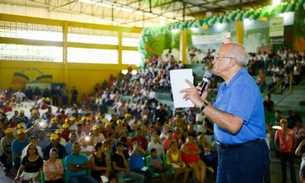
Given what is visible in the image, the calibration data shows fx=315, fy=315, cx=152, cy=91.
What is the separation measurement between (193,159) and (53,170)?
3.04 m

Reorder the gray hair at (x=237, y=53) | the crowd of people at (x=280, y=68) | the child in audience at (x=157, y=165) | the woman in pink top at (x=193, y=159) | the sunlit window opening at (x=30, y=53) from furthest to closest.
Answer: the sunlit window opening at (x=30, y=53)
the crowd of people at (x=280, y=68)
the woman in pink top at (x=193, y=159)
the child in audience at (x=157, y=165)
the gray hair at (x=237, y=53)

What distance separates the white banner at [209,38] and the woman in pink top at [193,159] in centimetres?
1246

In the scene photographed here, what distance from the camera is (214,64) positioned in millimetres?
2023

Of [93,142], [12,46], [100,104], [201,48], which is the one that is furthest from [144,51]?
[93,142]

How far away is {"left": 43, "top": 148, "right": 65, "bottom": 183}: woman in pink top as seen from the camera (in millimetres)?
5578

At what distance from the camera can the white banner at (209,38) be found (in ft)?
62.3

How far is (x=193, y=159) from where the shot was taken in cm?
705

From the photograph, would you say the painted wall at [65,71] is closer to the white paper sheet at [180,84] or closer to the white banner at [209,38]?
the white banner at [209,38]

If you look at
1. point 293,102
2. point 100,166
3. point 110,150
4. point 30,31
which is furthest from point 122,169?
point 30,31

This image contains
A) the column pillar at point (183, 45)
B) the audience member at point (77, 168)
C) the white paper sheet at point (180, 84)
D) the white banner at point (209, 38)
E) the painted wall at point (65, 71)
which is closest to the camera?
the white paper sheet at point (180, 84)

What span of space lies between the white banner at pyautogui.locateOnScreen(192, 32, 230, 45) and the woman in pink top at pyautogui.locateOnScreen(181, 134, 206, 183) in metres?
12.5

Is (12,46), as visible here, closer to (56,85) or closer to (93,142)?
(56,85)

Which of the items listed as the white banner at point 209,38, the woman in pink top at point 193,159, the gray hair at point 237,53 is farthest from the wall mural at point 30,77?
the gray hair at point 237,53

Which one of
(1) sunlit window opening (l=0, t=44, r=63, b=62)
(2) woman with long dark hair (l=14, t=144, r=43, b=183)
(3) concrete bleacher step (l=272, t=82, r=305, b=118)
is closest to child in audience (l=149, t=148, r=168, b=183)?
(2) woman with long dark hair (l=14, t=144, r=43, b=183)
